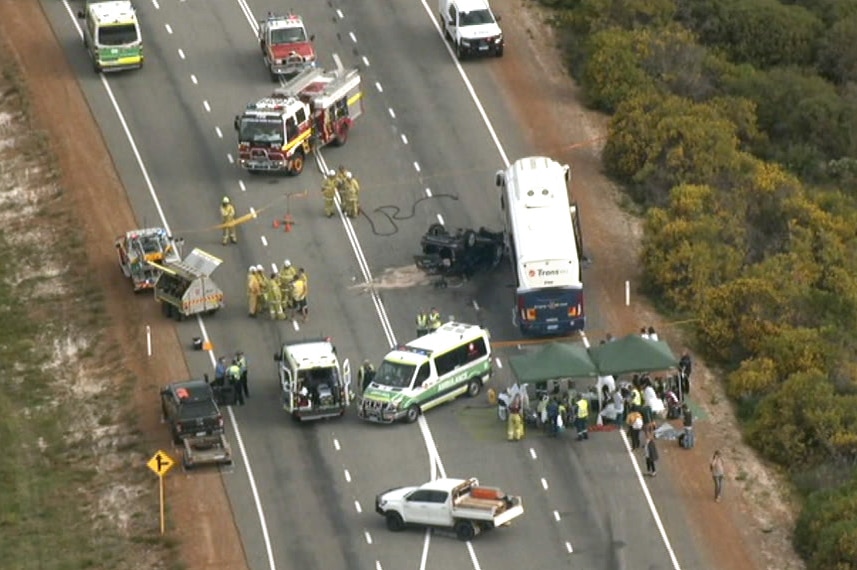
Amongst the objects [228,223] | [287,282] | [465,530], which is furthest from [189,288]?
[465,530]

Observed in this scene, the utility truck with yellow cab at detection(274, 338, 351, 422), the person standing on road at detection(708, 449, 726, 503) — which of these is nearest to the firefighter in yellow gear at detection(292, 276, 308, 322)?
the utility truck with yellow cab at detection(274, 338, 351, 422)

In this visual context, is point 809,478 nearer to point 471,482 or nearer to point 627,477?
point 627,477

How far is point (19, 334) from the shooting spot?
84.7 meters

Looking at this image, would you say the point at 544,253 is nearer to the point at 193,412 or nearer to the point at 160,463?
the point at 193,412

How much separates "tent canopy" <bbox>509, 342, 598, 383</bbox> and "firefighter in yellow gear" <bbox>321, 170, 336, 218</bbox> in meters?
14.1

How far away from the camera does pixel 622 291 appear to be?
8481 cm

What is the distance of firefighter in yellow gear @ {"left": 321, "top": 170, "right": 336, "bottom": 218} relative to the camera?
291ft

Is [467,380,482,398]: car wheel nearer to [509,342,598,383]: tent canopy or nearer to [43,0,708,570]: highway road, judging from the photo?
[43,0,708,570]: highway road

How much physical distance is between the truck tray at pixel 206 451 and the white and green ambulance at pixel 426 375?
4428 mm

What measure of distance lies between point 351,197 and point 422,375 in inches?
544

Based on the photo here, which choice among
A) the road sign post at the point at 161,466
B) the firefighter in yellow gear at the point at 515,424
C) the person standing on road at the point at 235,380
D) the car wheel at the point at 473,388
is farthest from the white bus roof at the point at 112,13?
the firefighter in yellow gear at the point at 515,424

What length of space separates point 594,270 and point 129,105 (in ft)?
70.4

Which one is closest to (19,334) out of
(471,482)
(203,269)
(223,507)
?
(203,269)

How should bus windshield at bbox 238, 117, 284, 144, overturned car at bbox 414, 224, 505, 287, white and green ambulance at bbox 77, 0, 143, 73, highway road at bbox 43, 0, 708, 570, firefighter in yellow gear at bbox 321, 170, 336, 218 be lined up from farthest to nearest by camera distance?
white and green ambulance at bbox 77, 0, 143, 73 → bus windshield at bbox 238, 117, 284, 144 → firefighter in yellow gear at bbox 321, 170, 336, 218 → overturned car at bbox 414, 224, 505, 287 → highway road at bbox 43, 0, 708, 570
